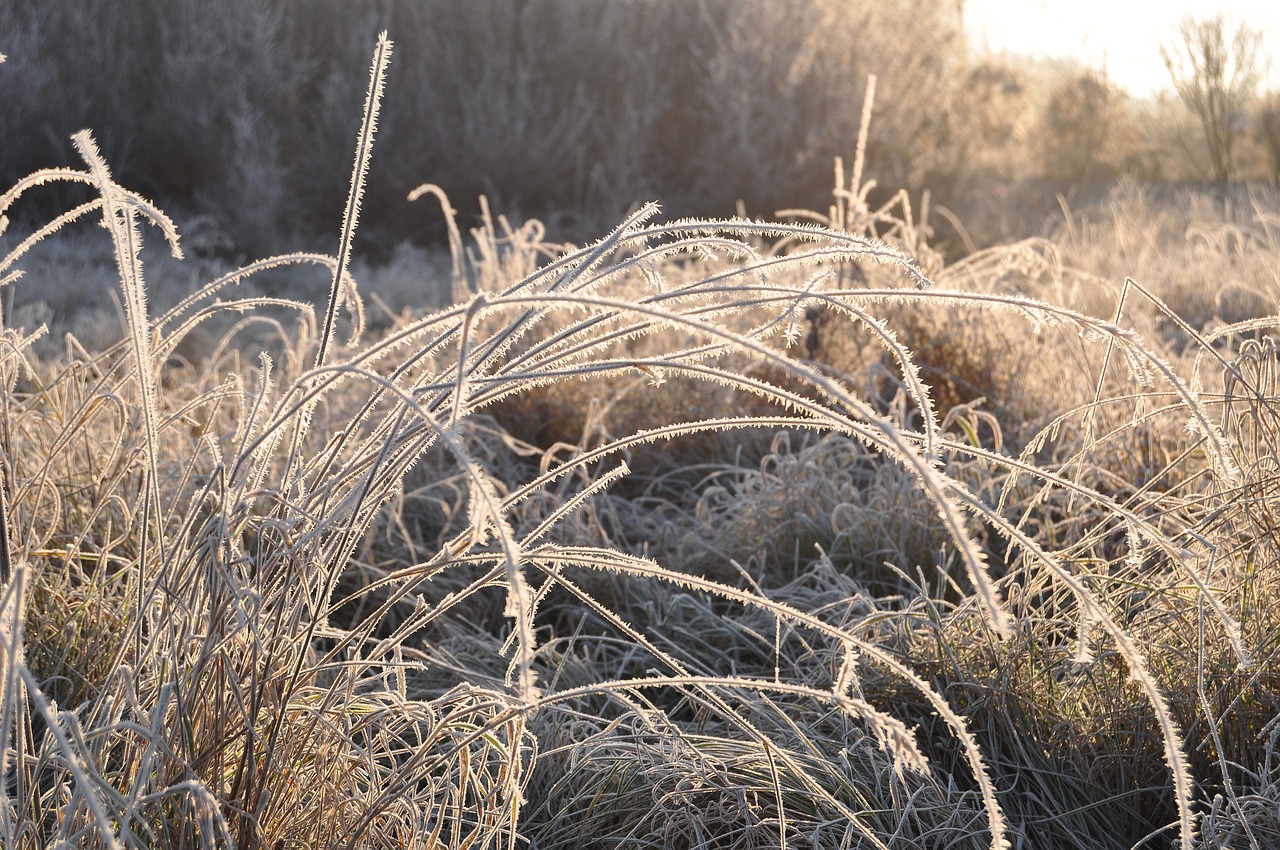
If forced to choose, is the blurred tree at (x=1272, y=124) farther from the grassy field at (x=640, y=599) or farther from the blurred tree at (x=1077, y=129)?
the grassy field at (x=640, y=599)

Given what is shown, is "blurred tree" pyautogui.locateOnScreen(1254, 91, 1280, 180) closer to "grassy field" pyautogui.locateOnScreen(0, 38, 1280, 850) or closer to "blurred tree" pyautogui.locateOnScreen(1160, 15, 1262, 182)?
"blurred tree" pyautogui.locateOnScreen(1160, 15, 1262, 182)

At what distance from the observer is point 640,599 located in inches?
80.7

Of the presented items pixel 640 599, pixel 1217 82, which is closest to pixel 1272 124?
pixel 1217 82

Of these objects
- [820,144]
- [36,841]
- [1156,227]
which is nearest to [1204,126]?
[820,144]

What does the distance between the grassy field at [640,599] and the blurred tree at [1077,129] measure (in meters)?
7.07

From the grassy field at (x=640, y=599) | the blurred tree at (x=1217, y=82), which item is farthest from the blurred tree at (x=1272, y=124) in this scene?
the grassy field at (x=640, y=599)

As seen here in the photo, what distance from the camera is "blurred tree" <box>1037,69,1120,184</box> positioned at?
29.6ft

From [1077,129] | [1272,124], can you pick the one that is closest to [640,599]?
[1077,129]

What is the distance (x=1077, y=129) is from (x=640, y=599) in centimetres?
828

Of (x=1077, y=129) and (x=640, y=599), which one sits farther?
(x=1077, y=129)

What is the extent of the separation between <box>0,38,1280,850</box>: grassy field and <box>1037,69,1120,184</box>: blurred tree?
7066 mm

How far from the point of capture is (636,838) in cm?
126

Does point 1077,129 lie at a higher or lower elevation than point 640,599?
higher

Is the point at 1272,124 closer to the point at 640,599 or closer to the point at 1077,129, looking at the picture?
the point at 1077,129
